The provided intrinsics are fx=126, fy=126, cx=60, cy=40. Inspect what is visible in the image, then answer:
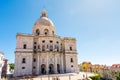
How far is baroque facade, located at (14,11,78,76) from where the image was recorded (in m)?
36.2

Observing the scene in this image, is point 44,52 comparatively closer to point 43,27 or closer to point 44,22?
point 43,27

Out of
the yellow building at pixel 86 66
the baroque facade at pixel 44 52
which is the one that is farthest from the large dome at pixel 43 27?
the yellow building at pixel 86 66

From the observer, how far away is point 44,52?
37.7 metres

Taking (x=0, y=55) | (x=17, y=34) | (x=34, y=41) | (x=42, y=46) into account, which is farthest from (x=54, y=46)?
(x=0, y=55)

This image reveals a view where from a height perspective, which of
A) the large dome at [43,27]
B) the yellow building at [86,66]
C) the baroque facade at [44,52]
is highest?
the large dome at [43,27]

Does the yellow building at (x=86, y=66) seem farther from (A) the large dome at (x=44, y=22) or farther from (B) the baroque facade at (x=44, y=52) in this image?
(A) the large dome at (x=44, y=22)

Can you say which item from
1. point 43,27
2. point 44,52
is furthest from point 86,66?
point 44,52

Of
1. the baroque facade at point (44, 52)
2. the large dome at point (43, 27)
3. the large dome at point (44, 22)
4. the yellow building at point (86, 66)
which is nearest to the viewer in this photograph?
the baroque facade at point (44, 52)

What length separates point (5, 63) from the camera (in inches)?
1676

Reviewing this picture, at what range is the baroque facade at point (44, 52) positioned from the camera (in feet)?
119

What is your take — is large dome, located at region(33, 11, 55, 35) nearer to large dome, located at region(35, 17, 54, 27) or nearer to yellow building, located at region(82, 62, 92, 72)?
large dome, located at region(35, 17, 54, 27)

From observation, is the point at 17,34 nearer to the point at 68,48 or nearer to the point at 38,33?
the point at 38,33

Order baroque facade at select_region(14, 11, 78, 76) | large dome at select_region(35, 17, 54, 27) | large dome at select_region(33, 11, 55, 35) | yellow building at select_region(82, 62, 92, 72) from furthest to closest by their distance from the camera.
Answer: yellow building at select_region(82, 62, 92, 72), large dome at select_region(35, 17, 54, 27), large dome at select_region(33, 11, 55, 35), baroque facade at select_region(14, 11, 78, 76)

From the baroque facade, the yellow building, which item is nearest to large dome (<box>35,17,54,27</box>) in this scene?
the baroque facade
